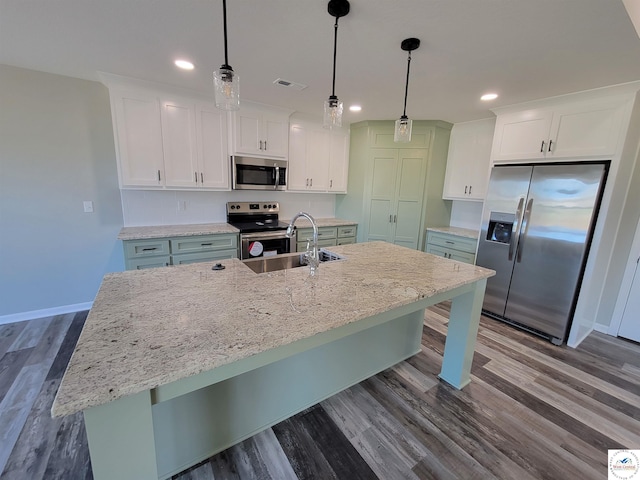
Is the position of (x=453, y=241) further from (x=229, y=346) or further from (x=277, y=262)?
(x=229, y=346)

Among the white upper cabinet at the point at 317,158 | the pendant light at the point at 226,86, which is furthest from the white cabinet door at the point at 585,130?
the pendant light at the point at 226,86

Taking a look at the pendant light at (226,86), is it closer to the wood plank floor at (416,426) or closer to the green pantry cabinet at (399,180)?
the wood plank floor at (416,426)

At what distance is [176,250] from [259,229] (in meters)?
0.94

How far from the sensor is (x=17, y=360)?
86.6 inches

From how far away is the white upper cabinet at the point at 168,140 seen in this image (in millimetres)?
2732

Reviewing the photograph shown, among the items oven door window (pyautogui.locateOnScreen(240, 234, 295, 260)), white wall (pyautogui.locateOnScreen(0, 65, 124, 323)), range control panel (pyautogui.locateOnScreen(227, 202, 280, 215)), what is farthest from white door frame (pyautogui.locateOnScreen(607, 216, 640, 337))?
white wall (pyautogui.locateOnScreen(0, 65, 124, 323))

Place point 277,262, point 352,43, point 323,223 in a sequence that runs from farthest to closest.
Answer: point 323,223 < point 277,262 < point 352,43

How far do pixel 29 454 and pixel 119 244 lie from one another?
6.82 ft

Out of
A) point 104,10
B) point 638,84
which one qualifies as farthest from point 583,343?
point 104,10

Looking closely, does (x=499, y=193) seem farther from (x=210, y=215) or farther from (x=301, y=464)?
(x=210, y=215)

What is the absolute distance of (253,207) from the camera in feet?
12.4

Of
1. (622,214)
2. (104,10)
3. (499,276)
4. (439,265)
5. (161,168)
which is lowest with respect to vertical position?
(499,276)

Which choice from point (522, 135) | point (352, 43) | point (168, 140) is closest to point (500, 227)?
point (522, 135)

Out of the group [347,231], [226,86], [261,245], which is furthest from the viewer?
[347,231]
